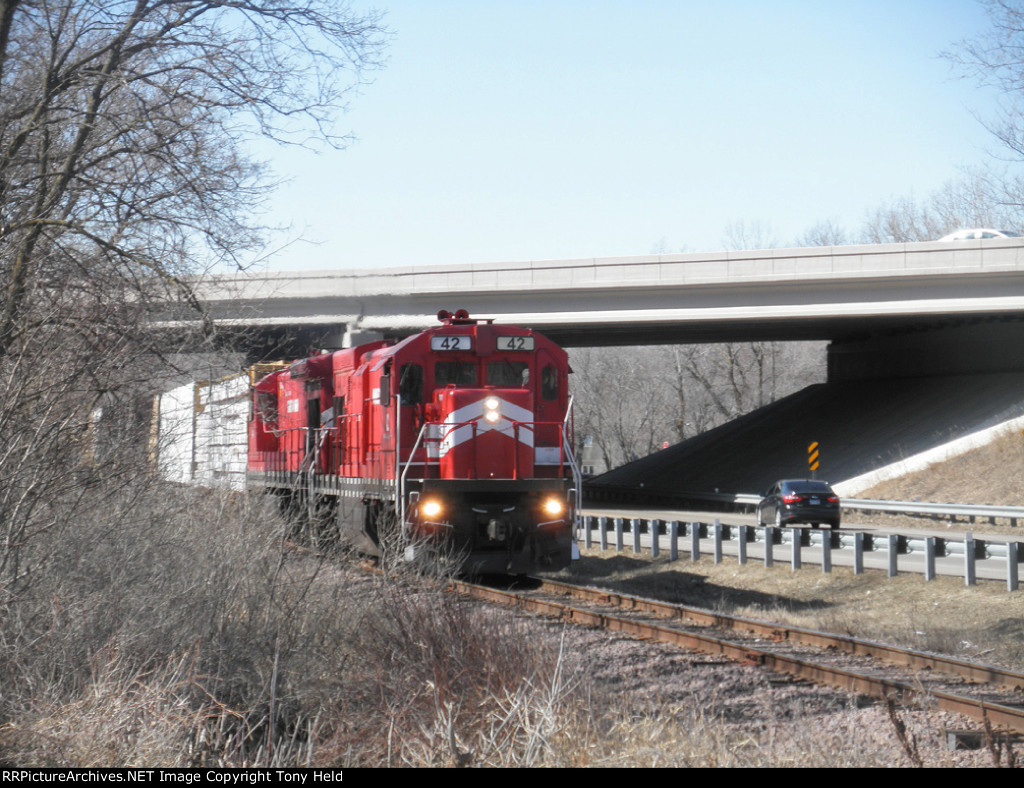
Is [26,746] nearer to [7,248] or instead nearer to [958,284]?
[7,248]

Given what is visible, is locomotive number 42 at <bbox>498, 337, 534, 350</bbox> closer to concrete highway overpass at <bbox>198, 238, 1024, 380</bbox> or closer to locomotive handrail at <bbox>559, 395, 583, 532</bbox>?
locomotive handrail at <bbox>559, 395, 583, 532</bbox>

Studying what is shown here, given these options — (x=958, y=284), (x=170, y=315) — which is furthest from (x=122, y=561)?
(x=958, y=284)

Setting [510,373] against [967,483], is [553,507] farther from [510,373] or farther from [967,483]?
[967,483]

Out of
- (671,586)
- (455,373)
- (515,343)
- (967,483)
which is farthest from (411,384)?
(967,483)

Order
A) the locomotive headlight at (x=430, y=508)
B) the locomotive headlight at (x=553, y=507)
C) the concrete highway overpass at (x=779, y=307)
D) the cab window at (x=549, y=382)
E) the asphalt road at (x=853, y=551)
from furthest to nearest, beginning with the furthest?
the concrete highway overpass at (x=779, y=307)
the asphalt road at (x=853, y=551)
the cab window at (x=549, y=382)
the locomotive headlight at (x=553, y=507)
the locomotive headlight at (x=430, y=508)

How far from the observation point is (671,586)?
1819 cm

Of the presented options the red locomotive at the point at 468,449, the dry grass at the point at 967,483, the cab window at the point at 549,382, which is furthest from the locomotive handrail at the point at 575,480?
the dry grass at the point at 967,483

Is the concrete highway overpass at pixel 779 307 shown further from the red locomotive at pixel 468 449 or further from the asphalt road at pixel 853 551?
the red locomotive at pixel 468 449

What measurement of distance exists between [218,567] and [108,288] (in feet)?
12.2

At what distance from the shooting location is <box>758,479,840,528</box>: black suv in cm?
2520

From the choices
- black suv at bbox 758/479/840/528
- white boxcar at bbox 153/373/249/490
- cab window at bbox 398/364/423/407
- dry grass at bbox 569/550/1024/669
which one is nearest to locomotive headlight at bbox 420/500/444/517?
cab window at bbox 398/364/423/407

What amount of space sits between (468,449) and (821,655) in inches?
222

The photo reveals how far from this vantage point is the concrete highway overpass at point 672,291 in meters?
29.7

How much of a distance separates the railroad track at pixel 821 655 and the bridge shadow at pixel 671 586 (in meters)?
1.71
